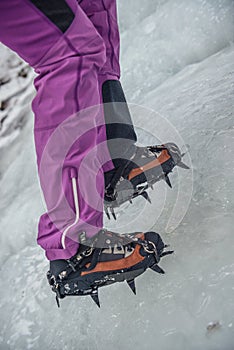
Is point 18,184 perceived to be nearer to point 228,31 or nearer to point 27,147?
point 27,147

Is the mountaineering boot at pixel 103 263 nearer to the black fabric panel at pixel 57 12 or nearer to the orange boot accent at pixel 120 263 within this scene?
the orange boot accent at pixel 120 263

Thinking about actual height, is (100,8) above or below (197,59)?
above

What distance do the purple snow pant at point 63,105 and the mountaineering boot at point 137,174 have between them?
0.15 metres

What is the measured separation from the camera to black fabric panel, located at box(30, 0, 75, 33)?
0.75m

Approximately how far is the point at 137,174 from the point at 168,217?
0.12m

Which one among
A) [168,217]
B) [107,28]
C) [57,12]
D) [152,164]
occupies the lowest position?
[168,217]

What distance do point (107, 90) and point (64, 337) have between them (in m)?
0.51

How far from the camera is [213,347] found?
29.4 inches

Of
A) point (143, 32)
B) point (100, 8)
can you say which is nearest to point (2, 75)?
point (143, 32)

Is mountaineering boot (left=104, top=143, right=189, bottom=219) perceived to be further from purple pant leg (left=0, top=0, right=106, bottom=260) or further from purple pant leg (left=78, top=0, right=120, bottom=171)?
purple pant leg (left=0, top=0, right=106, bottom=260)

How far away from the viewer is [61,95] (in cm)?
79

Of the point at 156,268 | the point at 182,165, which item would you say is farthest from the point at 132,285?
the point at 182,165

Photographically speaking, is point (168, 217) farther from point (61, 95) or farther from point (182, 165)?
point (61, 95)

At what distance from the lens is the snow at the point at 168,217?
32.7 inches
